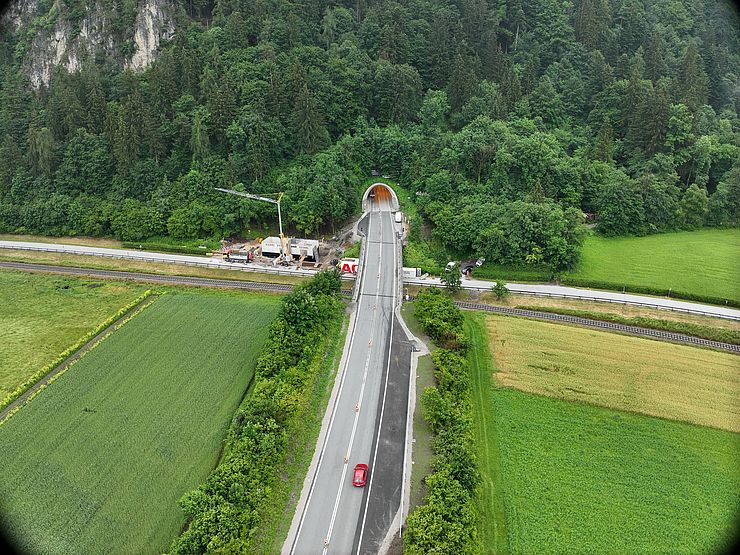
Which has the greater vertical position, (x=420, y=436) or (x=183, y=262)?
(x=183, y=262)

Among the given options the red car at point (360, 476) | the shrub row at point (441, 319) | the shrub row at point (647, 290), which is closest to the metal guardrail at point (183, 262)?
the shrub row at point (441, 319)

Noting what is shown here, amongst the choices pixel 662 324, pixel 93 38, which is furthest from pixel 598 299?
pixel 93 38

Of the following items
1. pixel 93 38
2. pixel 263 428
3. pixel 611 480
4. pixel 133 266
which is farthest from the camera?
pixel 93 38

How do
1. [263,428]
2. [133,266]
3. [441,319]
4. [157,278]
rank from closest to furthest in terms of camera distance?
[263,428] → [441,319] → [157,278] → [133,266]

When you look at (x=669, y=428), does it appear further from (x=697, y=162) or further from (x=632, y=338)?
(x=697, y=162)

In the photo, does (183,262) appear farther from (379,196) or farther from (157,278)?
(379,196)

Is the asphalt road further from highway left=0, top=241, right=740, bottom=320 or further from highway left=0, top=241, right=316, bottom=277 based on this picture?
highway left=0, top=241, right=316, bottom=277
